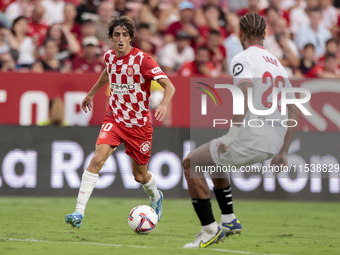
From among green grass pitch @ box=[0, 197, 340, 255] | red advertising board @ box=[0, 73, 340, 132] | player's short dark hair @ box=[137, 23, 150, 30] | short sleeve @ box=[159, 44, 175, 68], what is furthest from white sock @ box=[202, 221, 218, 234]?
player's short dark hair @ box=[137, 23, 150, 30]

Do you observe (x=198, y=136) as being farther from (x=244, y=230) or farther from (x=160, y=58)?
(x=244, y=230)

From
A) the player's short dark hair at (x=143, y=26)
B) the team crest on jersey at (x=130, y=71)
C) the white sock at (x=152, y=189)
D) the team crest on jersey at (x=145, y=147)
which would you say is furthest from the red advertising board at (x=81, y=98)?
Result: the team crest on jersey at (x=130, y=71)

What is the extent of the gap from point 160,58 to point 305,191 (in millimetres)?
4402

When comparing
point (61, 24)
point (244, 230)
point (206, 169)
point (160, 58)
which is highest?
point (61, 24)

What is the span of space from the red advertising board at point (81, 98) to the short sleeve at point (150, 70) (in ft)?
14.7

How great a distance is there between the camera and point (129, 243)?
220 inches

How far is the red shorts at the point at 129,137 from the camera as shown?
6559mm

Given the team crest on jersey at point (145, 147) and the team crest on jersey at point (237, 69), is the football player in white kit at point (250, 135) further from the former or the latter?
the team crest on jersey at point (145, 147)

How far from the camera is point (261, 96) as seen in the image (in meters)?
5.17

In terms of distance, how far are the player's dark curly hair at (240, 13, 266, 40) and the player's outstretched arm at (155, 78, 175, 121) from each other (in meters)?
1.08

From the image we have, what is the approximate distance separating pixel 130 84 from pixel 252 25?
1.81 meters

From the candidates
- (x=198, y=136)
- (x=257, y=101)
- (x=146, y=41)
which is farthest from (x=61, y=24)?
(x=257, y=101)

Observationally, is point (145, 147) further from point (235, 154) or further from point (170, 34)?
point (170, 34)

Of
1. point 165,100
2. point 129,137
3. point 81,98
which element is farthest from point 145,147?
point 81,98
